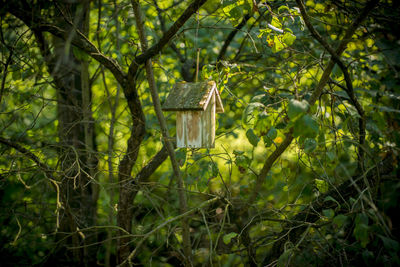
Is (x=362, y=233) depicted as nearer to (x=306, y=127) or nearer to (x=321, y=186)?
(x=306, y=127)

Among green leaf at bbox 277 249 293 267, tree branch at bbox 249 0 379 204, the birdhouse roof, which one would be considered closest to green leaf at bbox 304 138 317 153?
tree branch at bbox 249 0 379 204

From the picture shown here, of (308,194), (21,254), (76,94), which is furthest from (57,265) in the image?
(308,194)

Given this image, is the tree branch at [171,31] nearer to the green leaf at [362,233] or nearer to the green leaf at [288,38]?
the green leaf at [288,38]

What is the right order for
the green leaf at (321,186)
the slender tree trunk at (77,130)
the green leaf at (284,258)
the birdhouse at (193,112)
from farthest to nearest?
the slender tree trunk at (77,130) → the green leaf at (321,186) → the birdhouse at (193,112) → the green leaf at (284,258)

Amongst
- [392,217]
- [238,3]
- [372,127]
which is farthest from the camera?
[372,127]

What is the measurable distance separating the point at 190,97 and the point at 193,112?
0.12 meters

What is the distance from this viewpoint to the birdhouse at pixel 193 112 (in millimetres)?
2318

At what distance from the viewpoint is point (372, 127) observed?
2.82 metres

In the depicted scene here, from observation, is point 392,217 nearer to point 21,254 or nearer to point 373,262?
point 373,262

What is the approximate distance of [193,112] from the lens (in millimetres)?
2385

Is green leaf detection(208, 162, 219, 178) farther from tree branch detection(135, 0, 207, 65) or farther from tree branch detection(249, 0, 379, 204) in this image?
tree branch detection(135, 0, 207, 65)

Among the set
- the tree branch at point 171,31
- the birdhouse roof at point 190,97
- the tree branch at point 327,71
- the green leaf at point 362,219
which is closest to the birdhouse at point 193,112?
the birdhouse roof at point 190,97

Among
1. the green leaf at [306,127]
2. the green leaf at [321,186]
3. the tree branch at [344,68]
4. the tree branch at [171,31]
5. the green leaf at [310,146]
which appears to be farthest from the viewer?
the green leaf at [321,186]

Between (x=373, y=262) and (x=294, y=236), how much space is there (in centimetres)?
70
